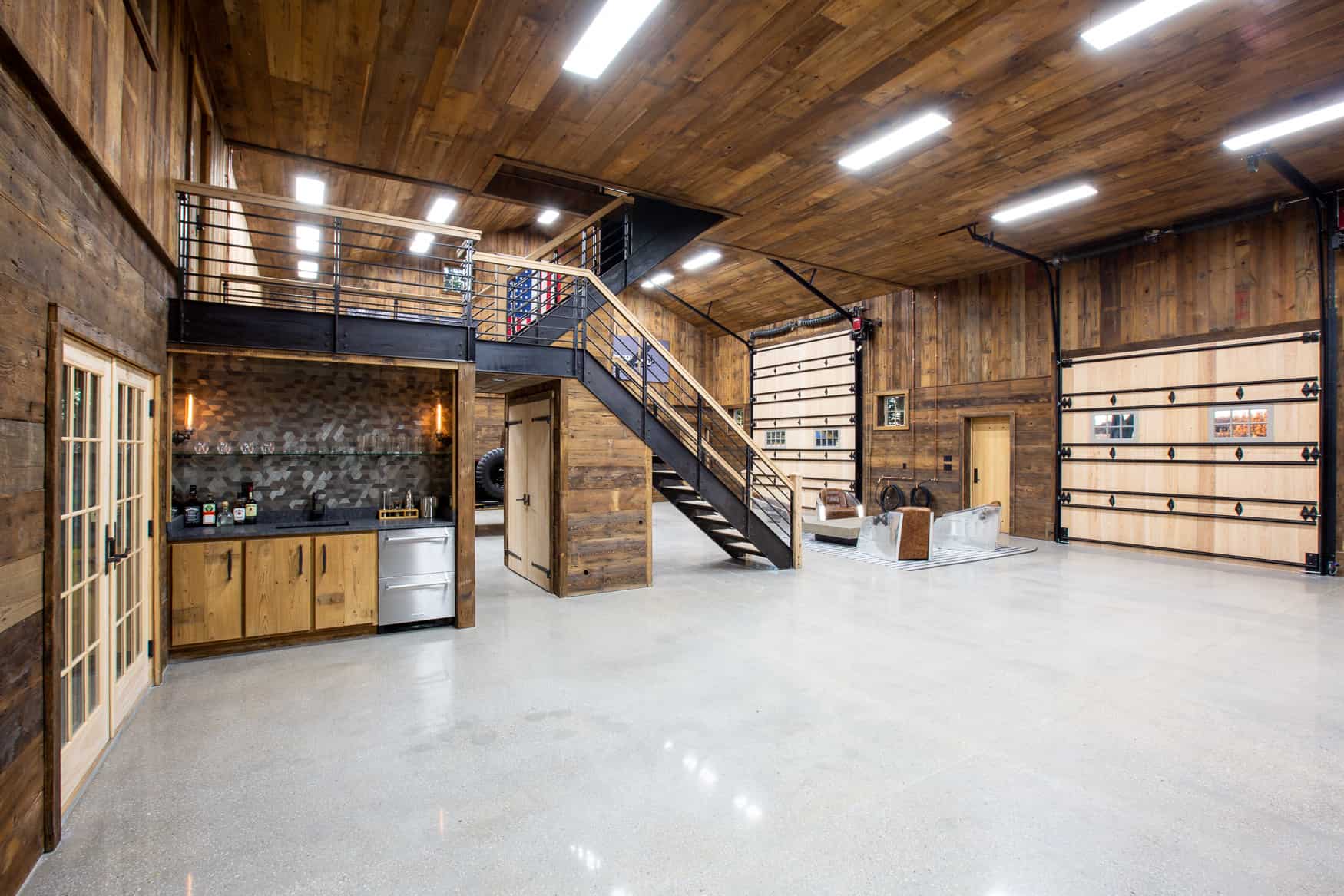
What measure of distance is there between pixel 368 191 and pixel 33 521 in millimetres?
8174

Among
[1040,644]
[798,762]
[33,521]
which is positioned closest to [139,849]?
[33,521]

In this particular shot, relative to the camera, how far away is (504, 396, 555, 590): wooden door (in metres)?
6.49

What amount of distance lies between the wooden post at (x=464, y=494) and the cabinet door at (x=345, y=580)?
62cm

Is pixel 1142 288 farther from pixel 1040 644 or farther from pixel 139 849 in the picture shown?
pixel 139 849

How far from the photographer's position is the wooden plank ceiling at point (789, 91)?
4387 millimetres

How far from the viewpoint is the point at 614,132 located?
5898 millimetres

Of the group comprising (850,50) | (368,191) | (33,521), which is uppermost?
(368,191)

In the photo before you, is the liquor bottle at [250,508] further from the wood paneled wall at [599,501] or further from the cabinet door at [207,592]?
the wood paneled wall at [599,501]

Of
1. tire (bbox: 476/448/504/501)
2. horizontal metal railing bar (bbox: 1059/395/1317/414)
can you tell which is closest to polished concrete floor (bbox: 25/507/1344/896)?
horizontal metal railing bar (bbox: 1059/395/1317/414)

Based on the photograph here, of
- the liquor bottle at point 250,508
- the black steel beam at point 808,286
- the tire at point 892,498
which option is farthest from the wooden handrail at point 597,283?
the tire at point 892,498

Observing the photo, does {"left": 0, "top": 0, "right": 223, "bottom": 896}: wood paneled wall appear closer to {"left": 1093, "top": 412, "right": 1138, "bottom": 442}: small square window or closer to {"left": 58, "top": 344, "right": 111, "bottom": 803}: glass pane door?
{"left": 58, "top": 344, "right": 111, "bottom": 803}: glass pane door

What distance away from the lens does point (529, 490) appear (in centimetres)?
691

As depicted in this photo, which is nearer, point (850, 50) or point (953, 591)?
point (850, 50)

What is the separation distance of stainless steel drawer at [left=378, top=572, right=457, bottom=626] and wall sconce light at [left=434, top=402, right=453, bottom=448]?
4.09 ft
